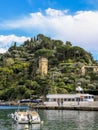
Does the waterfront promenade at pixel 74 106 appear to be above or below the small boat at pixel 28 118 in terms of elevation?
above

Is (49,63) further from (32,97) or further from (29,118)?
(29,118)

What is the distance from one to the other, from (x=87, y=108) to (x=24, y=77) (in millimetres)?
71211

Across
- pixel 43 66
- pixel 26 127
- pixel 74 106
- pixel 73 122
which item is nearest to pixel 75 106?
pixel 74 106

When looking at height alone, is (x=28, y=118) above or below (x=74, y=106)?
below

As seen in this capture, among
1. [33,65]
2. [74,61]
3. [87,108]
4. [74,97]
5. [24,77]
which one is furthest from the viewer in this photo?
[74,61]

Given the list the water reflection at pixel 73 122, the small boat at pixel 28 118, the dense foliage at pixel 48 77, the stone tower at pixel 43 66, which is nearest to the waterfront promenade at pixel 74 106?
the water reflection at pixel 73 122

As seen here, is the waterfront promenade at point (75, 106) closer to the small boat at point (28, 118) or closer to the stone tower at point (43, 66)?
the small boat at point (28, 118)

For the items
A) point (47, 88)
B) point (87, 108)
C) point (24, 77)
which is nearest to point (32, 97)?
point (47, 88)

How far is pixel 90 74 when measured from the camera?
563ft

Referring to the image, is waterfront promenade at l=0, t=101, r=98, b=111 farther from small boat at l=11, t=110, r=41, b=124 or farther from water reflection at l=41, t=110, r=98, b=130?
small boat at l=11, t=110, r=41, b=124

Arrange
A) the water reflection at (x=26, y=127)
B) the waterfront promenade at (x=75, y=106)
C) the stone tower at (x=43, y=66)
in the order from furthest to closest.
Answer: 1. the stone tower at (x=43, y=66)
2. the waterfront promenade at (x=75, y=106)
3. the water reflection at (x=26, y=127)

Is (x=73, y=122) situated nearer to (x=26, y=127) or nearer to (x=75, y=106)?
(x=26, y=127)

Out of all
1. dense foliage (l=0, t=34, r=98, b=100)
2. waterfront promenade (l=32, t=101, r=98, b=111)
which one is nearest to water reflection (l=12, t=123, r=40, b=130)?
waterfront promenade (l=32, t=101, r=98, b=111)


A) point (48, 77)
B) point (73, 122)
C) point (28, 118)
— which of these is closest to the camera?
point (28, 118)
